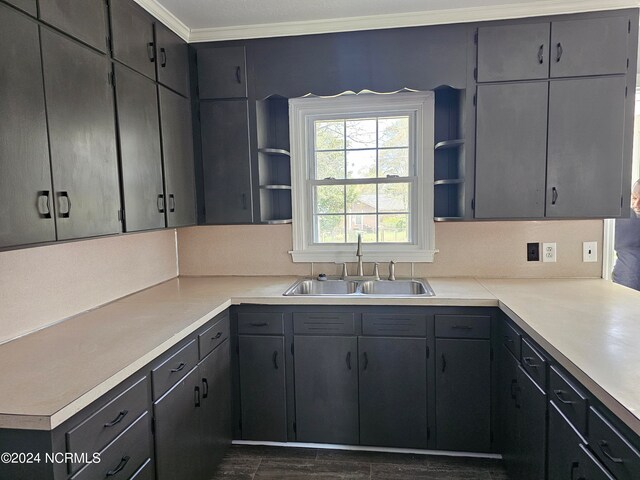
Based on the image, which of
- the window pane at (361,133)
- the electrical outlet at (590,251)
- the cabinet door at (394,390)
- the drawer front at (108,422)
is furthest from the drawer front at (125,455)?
the electrical outlet at (590,251)

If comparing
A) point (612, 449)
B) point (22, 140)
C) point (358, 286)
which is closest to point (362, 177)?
point (358, 286)

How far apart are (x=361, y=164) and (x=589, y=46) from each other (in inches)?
57.3

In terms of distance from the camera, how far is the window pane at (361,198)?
2.96 m

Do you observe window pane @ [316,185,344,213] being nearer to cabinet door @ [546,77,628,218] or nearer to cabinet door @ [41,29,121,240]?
cabinet door @ [546,77,628,218]

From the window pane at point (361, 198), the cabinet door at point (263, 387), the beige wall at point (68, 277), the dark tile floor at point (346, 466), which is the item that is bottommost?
the dark tile floor at point (346, 466)

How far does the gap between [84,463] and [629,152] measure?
2.89 meters

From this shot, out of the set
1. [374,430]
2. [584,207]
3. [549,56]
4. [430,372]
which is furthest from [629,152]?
[374,430]

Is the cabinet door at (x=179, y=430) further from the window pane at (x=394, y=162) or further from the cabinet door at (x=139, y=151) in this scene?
the window pane at (x=394, y=162)

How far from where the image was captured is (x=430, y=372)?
7.56ft

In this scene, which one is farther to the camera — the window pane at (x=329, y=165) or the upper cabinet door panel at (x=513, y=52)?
the window pane at (x=329, y=165)

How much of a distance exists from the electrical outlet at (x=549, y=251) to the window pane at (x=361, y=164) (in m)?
1.21

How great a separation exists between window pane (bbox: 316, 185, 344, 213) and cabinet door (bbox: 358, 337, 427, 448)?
1.03m

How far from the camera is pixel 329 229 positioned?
9.90 ft

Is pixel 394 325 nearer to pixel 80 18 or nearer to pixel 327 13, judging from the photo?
pixel 327 13
